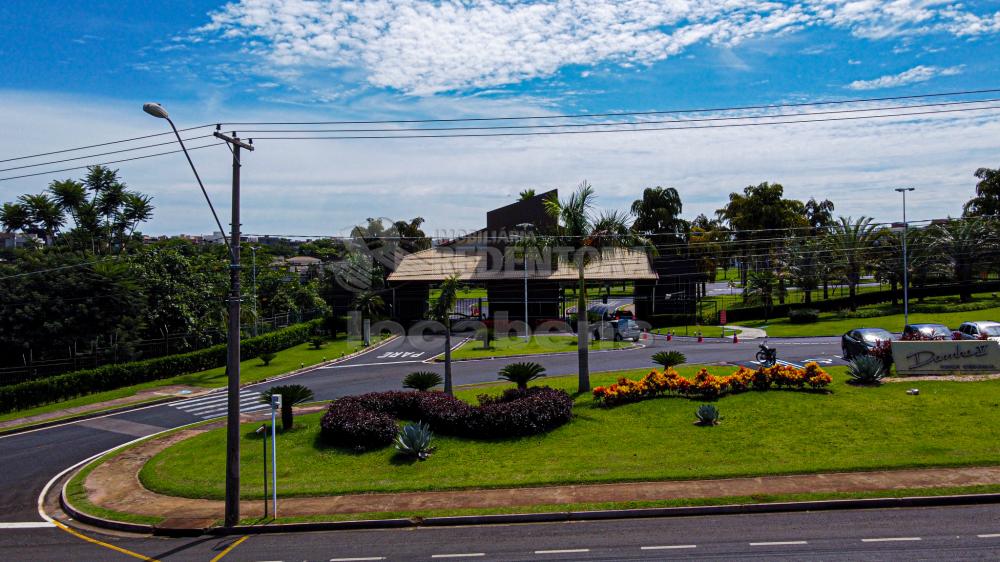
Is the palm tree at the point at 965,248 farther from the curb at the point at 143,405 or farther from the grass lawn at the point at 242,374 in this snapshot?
the grass lawn at the point at 242,374

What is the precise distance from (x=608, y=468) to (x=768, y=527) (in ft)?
16.1

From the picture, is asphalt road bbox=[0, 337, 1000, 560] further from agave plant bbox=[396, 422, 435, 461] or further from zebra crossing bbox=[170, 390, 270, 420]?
zebra crossing bbox=[170, 390, 270, 420]

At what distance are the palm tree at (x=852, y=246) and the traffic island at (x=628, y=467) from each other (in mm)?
38039

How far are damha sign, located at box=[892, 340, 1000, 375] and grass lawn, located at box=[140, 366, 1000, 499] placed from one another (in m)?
1.37

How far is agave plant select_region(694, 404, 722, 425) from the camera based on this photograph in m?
20.0

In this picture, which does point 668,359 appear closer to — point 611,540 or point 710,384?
point 710,384

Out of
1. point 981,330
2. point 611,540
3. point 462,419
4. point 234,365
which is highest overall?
point 234,365

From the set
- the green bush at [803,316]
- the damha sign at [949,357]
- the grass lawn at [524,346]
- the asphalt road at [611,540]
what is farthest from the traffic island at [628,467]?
the green bush at [803,316]

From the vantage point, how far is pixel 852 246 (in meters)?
58.8

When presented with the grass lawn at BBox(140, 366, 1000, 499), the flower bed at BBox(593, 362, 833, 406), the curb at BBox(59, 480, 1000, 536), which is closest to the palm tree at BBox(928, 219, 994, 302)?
the grass lawn at BBox(140, 366, 1000, 499)

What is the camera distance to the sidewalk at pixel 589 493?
15.2 m

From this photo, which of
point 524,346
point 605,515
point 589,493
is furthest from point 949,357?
point 524,346

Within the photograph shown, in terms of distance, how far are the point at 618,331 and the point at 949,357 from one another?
74.7 feet

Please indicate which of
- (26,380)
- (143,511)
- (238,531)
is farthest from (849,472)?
(26,380)
